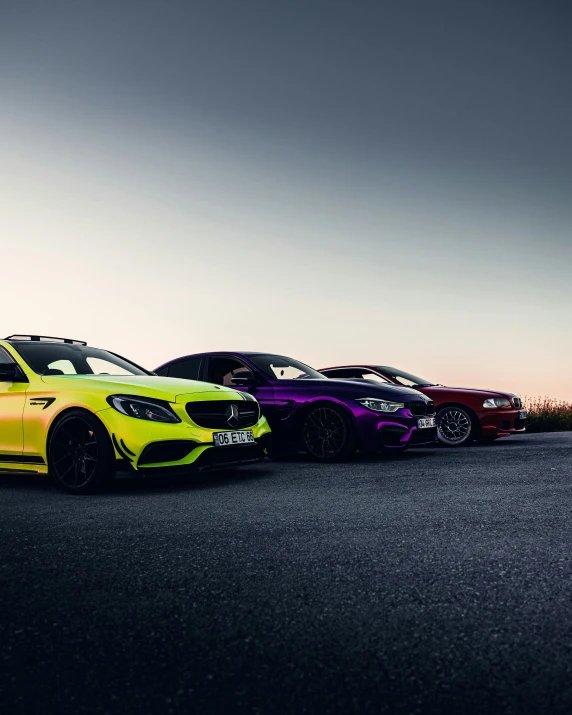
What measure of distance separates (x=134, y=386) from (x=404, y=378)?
6931 millimetres

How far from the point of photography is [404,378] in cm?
1328

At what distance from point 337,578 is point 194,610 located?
0.80 metres

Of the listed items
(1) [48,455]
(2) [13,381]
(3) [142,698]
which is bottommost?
(3) [142,698]

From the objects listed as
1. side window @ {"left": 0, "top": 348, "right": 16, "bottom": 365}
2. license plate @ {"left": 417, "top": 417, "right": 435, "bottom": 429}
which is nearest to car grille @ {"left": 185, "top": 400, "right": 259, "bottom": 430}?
side window @ {"left": 0, "top": 348, "right": 16, "bottom": 365}

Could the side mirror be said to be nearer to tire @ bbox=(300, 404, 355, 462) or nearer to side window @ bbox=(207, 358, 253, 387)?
side window @ bbox=(207, 358, 253, 387)

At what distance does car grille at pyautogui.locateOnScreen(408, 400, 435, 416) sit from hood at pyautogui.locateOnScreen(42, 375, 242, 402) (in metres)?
3.03

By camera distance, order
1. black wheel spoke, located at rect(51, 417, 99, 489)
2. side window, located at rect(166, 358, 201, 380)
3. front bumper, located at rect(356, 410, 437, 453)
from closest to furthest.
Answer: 1. black wheel spoke, located at rect(51, 417, 99, 489)
2. front bumper, located at rect(356, 410, 437, 453)
3. side window, located at rect(166, 358, 201, 380)

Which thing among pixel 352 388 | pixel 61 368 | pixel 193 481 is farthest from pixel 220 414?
pixel 352 388

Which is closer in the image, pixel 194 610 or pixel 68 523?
pixel 194 610

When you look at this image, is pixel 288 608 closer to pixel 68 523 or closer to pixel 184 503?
pixel 68 523

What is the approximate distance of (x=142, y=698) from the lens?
2.28m

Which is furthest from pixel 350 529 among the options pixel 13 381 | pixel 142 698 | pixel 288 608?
Result: pixel 13 381

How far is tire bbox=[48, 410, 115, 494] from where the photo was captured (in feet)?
22.9

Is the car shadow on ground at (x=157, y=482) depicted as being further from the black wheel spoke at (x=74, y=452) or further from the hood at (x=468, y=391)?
the hood at (x=468, y=391)
